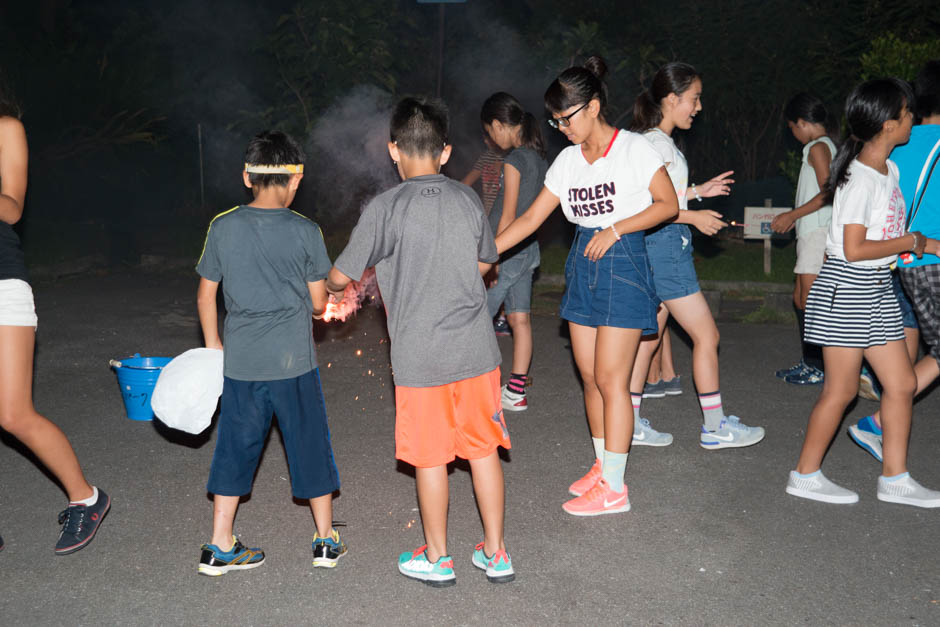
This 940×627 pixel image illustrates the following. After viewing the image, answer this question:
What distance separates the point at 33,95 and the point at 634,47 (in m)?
10.2

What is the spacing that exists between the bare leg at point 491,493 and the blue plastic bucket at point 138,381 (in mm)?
2178

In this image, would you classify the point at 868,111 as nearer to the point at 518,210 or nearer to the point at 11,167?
the point at 518,210

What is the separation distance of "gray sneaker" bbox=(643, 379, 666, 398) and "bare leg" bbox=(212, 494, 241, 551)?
3.20 meters

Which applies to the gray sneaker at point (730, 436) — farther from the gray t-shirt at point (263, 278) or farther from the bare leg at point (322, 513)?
the gray t-shirt at point (263, 278)

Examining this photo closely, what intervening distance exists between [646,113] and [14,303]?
10.7 ft

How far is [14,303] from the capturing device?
348 cm

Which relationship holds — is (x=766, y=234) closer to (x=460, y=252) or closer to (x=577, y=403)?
(x=577, y=403)

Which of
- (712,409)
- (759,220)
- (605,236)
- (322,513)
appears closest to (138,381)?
(322,513)

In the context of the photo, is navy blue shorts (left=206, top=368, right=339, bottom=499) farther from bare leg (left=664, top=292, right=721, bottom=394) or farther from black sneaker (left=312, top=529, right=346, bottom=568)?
bare leg (left=664, top=292, right=721, bottom=394)

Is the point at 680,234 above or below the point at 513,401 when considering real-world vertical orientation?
above

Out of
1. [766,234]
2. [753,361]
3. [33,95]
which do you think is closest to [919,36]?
[766,234]

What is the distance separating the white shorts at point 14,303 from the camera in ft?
11.3

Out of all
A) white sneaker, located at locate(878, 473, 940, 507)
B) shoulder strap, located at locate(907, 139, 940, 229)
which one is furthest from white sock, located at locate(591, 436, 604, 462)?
shoulder strap, located at locate(907, 139, 940, 229)

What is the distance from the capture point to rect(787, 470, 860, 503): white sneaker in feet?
13.9
